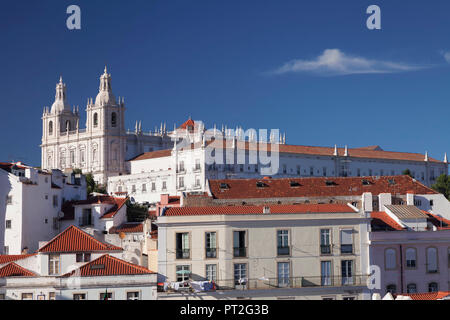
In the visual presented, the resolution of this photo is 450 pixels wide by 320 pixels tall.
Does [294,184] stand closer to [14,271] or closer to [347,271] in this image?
[347,271]

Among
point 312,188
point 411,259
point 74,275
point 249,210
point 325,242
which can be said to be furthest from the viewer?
point 312,188

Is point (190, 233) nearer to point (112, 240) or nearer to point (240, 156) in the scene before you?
point (112, 240)

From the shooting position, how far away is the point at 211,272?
3894 centimetres

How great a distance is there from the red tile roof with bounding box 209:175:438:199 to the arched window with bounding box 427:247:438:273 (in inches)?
693

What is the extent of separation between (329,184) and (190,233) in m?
25.3

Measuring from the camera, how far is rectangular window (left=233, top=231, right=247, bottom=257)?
39.2m

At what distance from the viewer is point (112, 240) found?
5712 centimetres

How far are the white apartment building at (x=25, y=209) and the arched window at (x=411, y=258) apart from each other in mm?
30405

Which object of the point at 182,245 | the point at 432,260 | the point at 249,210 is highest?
the point at 249,210

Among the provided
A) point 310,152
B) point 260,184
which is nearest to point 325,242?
point 260,184

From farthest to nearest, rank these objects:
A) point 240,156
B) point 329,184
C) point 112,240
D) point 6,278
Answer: point 240,156 < point 329,184 < point 112,240 < point 6,278

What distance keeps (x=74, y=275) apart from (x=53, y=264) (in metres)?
6.47
